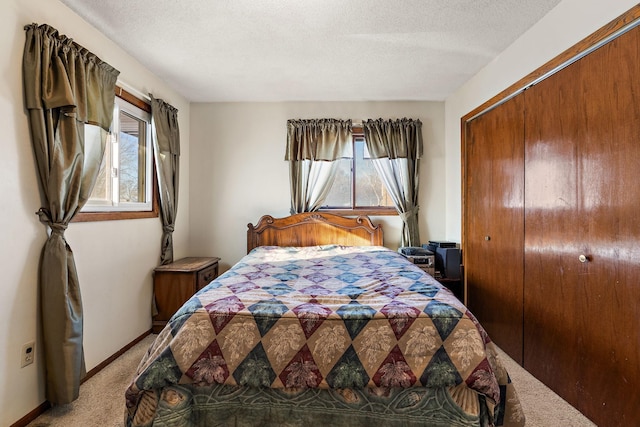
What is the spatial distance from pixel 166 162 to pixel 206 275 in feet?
4.05

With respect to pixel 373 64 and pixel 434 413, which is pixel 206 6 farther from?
pixel 434 413

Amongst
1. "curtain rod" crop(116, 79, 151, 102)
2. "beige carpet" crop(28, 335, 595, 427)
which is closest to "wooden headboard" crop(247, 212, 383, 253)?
"curtain rod" crop(116, 79, 151, 102)

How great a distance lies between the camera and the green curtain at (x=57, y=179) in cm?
183

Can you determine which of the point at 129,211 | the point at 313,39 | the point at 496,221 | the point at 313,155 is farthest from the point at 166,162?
the point at 496,221

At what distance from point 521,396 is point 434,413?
1.09 meters

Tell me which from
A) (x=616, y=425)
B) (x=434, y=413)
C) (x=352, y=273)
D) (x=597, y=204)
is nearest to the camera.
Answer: (x=434, y=413)

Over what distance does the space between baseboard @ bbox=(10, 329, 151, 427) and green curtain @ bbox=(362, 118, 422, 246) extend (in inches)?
114

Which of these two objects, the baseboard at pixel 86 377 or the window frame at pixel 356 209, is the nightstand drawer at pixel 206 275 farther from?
the window frame at pixel 356 209

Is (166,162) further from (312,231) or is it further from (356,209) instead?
(356,209)

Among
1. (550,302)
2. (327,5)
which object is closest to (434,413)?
(550,302)

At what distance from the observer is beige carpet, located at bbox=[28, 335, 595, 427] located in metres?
1.80

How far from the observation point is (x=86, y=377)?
2240 mm

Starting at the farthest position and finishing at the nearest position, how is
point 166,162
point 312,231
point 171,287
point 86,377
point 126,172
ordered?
point 312,231
point 166,162
point 171,287
point 126,172
point 86,377

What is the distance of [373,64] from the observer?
2.87m
